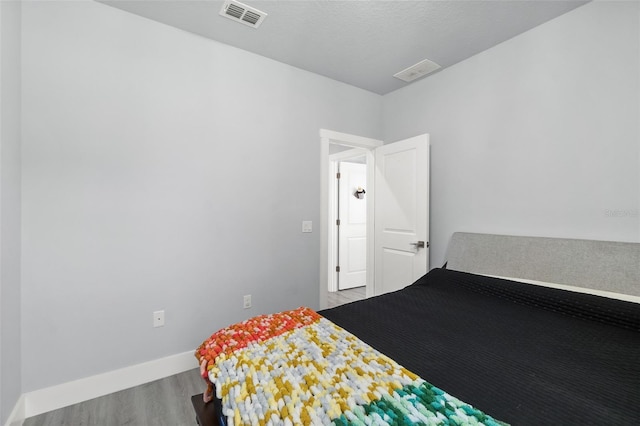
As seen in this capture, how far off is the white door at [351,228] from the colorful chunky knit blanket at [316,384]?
3.29 metres

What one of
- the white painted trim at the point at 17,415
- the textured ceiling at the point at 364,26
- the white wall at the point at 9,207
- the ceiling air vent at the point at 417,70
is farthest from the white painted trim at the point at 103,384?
the ceiling air vent at the point at 417,70

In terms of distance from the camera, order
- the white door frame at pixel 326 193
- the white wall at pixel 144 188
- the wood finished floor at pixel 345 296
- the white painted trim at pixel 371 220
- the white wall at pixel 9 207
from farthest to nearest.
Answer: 1. the wood finished floor at pixel 345 296
2. the white painted trim at pixel 371 220
3. the white door frame at pixel 326 193
4. the white wall at pixel 144 188
5. the white wall at pixel 9 207

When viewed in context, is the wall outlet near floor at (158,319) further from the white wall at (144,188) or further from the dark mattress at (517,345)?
the dark mattress at (517,345)

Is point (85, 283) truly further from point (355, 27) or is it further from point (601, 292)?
point (601, 292)

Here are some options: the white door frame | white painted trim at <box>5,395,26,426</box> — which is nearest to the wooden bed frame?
white painted trim at <box>5,395,26,426</box>

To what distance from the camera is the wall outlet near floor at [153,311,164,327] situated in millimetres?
2131

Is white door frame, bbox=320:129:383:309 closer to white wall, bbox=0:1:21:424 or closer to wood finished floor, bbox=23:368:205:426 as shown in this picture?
wood finished floor, bbox=23:368:205:426

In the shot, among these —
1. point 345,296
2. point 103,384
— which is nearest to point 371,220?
point 345,296

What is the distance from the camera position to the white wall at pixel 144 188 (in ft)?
5.90

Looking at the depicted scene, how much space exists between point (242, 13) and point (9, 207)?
1845 mm

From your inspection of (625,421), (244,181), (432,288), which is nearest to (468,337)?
(625,421)

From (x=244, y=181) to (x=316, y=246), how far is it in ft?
3.19

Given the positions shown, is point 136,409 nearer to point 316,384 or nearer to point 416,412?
point 316,384

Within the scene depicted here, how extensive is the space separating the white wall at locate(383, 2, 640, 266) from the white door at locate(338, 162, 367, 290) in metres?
1.83
